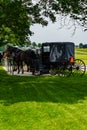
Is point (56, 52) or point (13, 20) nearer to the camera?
point (13, 20)

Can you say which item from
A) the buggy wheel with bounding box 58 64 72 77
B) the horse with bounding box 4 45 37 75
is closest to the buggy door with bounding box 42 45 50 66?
the horse with bounding box 4 45 37 75

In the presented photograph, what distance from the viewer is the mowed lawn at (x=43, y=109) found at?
11.4 metres

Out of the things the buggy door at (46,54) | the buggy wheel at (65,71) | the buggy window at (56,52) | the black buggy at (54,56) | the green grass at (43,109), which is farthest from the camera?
the buggy door at (46,54)

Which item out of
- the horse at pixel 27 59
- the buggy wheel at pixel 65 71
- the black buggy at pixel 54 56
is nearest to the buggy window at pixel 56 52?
the black buggy at pixel 54 56

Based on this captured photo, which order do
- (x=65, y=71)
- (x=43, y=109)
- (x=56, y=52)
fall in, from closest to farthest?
1. (x=43, y=109)
2. (x=65, y=71)
3. (x=56, y=52)

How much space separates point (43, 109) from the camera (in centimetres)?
1376

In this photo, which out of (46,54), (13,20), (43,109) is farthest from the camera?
(46,54)

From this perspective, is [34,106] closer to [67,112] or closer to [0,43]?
[67,112]

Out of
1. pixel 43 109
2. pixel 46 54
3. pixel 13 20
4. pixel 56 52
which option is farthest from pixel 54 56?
pixel 43 109

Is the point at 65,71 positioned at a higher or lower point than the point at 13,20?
lower

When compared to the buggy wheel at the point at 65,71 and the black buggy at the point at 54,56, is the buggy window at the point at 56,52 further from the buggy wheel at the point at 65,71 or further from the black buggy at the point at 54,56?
the buggy wheel at the point at 65,71

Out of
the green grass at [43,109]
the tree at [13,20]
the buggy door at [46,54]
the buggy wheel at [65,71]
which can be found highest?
the tree at [13,20]

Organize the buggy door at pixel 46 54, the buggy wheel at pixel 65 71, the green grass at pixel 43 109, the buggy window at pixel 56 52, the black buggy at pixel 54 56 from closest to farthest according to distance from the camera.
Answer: the green grass at pixel 43 109 < the buggy wheel at pixel 65 71 < the black buggy at pixel 54 56 < the buggy window at pixel 56 52 < the buggy door at pixel 46 54

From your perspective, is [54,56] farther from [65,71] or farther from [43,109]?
[43,109]
